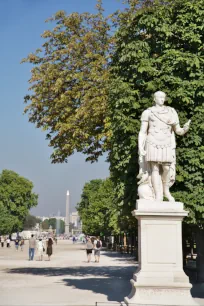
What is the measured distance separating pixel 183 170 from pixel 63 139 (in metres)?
8.28

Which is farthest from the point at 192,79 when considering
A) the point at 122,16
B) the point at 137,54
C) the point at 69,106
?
the point at 69,106

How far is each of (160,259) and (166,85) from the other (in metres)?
5.58

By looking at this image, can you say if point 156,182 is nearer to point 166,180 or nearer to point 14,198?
point 166,180

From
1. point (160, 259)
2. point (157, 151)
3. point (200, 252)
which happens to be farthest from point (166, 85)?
point (200, 252)

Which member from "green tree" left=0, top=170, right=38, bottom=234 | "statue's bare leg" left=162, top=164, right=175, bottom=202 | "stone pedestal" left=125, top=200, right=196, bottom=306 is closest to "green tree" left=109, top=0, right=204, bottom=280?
"statue's bare leg" left=162, top=164, right=175, bottom=202

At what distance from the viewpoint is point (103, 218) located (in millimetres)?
62562

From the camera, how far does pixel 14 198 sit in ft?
302

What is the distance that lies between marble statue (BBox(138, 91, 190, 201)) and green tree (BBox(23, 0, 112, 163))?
23.9 feet

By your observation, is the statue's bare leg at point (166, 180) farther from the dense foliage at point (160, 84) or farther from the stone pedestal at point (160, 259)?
the dense foliage at point (160, 84)

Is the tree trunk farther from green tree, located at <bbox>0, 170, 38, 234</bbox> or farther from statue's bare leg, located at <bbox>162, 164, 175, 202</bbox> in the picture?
green tree, located at <bbox>0, 170, 38, 234</bbox>

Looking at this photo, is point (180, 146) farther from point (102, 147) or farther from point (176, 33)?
point (102, 147)

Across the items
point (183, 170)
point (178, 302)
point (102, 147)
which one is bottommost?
point (178, 302)

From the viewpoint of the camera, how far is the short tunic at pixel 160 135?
11.8m

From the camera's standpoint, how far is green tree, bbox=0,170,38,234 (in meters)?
89.8
